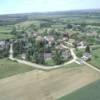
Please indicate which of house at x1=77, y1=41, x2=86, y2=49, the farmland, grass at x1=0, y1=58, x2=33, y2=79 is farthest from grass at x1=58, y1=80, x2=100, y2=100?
house at x1=77, y1=41, x2=86, y2=49

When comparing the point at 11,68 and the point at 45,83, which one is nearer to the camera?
the point at 45,83

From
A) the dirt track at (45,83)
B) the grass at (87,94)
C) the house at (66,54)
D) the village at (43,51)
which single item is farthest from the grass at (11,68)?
the grass at (87,94)

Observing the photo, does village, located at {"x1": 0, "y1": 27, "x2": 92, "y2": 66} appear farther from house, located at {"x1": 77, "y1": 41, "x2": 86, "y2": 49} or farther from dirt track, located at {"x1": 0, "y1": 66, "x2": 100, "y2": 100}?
dirt track, located at {"x1": 0, "y1": 66, "x2": 100, "y2": 100}

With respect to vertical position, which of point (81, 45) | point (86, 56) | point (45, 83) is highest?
point (86, 56)

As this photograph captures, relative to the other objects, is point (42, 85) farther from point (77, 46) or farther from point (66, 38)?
point (66, 38)

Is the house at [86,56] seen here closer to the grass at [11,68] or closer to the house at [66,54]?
the house at [66,54]

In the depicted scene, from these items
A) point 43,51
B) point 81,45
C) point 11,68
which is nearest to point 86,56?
point 43,51

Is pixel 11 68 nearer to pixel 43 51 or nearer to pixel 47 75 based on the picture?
pixel 47 75
